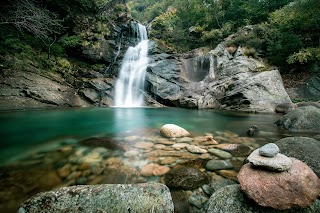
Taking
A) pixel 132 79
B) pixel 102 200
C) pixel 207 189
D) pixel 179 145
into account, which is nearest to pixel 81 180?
pixel 102 200

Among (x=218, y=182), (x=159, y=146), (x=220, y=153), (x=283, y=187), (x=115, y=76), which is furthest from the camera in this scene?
(x=115, y=76)

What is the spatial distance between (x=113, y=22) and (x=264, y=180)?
57.1ft

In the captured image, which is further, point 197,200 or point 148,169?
point 148,169

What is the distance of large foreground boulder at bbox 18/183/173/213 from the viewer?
156 centimetres

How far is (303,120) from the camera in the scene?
5.05 m

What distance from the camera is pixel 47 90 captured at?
947 cm

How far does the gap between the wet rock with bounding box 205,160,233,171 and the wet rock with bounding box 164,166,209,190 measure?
259 mm

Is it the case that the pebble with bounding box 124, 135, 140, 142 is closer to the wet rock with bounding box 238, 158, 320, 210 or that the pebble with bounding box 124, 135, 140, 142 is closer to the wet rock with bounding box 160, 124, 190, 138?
the wet rock with bounding box 160, 124, 190, 138

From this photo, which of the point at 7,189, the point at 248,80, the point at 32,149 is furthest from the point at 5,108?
the point at 248,80

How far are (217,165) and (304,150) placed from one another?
1167mm

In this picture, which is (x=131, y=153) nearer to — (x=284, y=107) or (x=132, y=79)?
(x=284, y=107)

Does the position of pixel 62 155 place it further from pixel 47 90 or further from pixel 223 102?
pixel 223 102

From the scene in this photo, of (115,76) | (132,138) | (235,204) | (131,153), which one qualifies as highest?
(115,76)

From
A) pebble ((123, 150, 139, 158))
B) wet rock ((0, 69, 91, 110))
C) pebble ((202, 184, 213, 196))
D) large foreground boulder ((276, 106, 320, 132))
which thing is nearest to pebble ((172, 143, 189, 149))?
pebble ((123, 150, 139, 158))
